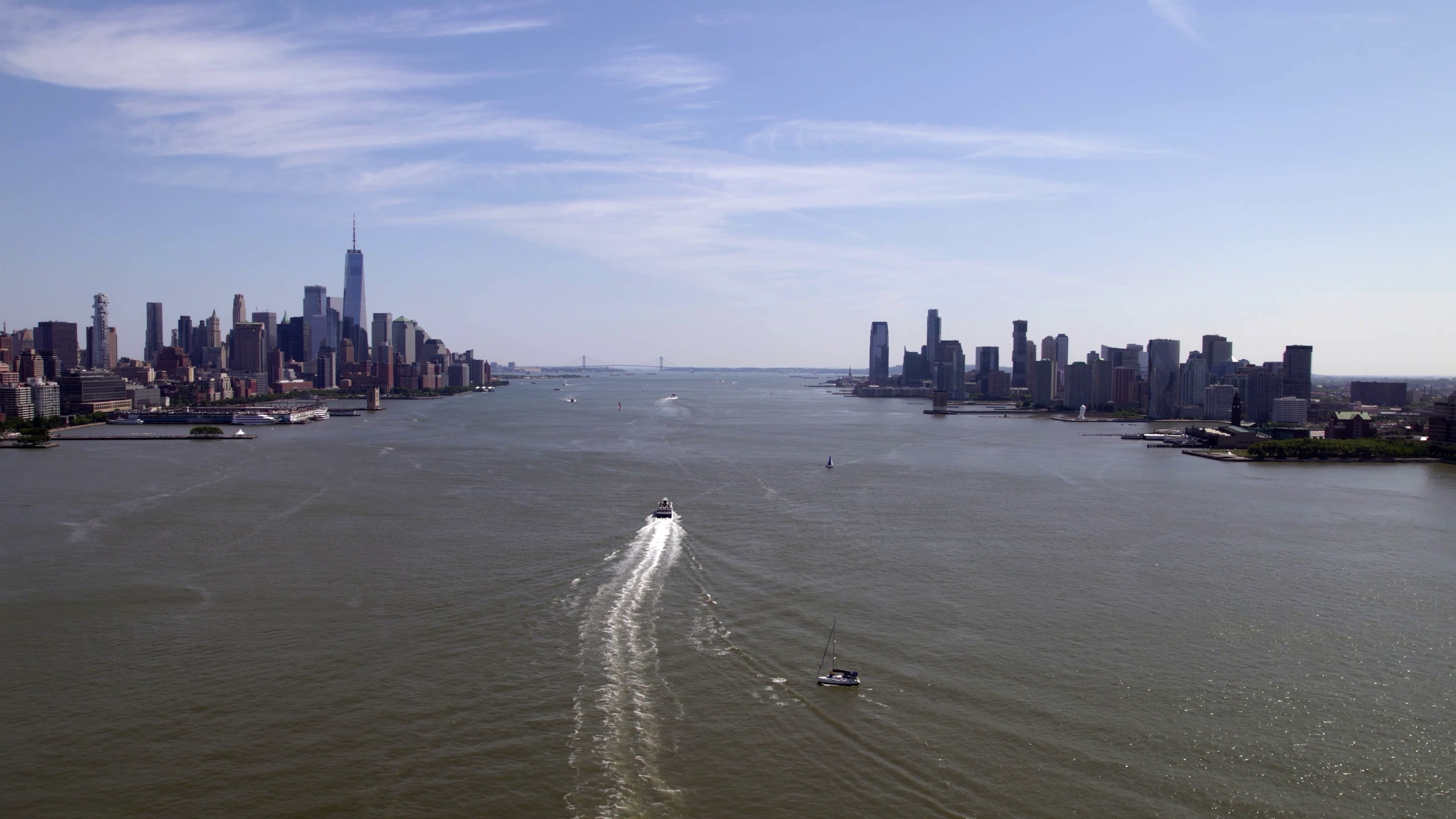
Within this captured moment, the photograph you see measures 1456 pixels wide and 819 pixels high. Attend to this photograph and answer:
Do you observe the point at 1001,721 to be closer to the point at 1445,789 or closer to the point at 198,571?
the point at 1445,789

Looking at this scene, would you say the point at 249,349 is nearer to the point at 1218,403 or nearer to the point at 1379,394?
the point at 1218,403

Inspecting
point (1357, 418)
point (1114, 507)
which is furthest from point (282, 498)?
point (1357, 418)

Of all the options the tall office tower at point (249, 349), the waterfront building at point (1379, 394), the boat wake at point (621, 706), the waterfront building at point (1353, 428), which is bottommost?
the boat wake at point (621, 706)

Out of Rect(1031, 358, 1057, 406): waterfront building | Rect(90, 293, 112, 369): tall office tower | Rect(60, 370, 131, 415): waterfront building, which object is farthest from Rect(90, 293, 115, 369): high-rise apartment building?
Rect(1031, 358, 1057, 406): waterfront building

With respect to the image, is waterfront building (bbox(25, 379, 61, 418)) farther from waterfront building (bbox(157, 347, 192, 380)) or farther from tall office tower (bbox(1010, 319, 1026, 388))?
tall office tower (bbox(1010, 319, 1026, 388))

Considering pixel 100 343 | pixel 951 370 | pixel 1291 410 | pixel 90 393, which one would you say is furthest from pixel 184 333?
pixel 1291 410

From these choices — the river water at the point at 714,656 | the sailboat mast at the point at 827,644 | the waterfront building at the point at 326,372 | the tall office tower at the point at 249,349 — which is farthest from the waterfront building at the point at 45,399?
the sailboat mast at the point at 827,644

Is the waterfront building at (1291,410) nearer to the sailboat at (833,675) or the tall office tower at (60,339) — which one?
the sailboat at (833,675)
